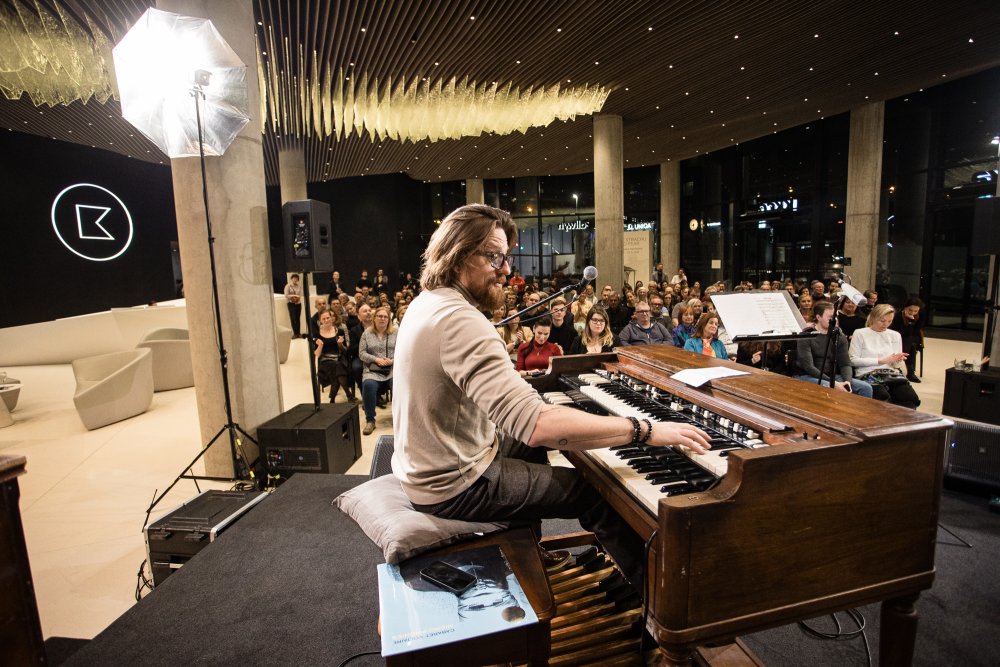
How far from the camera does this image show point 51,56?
6598 mm

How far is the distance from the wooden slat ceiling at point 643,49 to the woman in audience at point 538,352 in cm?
418

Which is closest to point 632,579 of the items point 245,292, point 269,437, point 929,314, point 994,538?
point 994,538

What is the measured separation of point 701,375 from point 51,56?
8725 mm

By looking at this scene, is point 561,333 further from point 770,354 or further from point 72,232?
point 72,232

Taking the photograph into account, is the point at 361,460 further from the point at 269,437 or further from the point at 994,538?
the point at 994,538

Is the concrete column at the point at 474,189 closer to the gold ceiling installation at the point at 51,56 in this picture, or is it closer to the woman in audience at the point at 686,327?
the gold ceiling installation at the point at 51,56

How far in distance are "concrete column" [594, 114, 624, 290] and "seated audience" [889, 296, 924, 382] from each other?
5.83 metres

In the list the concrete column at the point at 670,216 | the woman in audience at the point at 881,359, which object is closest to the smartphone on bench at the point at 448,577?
the woman in audience at the point at 881,359

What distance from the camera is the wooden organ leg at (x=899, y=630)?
158 centimetres

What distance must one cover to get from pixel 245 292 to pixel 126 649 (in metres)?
2.70

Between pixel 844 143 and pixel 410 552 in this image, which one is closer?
pixel 410 552

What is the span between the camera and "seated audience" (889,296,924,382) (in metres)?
6.66

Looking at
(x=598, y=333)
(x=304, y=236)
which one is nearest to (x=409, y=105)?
(x=304, y=236)

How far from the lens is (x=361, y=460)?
4.66 meters
